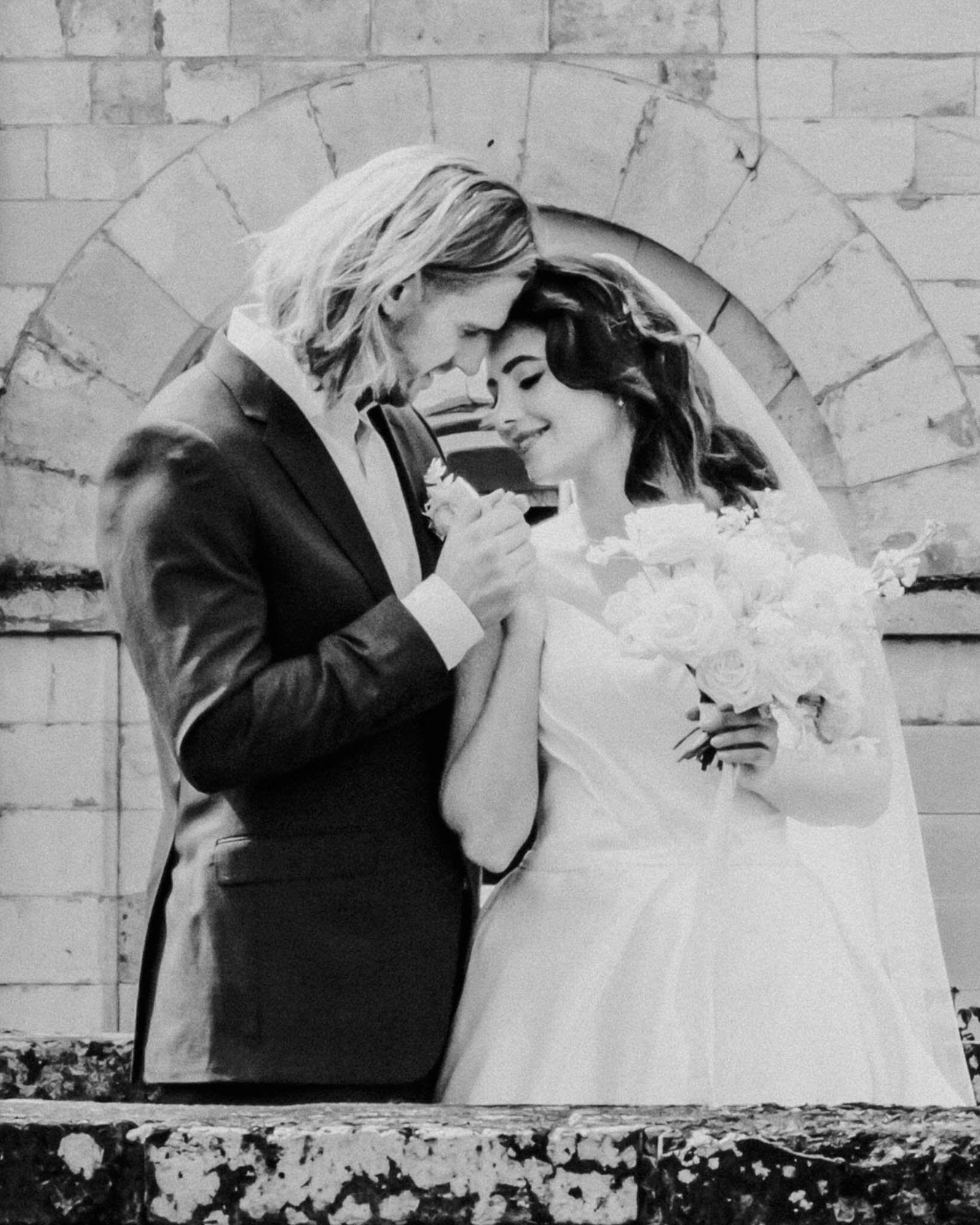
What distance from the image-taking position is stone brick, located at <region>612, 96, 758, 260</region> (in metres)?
7.02

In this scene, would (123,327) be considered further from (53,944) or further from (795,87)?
(795,87)

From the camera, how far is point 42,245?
714 cm

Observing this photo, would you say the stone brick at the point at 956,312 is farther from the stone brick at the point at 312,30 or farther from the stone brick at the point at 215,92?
the stone brick at the point at 215,92

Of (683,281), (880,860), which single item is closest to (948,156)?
(683,281)

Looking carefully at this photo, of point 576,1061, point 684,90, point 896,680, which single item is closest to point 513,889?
point 576,1061

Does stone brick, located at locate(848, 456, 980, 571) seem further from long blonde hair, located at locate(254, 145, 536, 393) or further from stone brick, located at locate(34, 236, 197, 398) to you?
long blonde hair, located at locate(254, 145, 536, 393)

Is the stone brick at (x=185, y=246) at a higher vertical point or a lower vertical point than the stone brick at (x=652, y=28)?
lower

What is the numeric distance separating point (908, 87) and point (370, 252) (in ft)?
15.1

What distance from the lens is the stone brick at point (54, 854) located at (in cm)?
697

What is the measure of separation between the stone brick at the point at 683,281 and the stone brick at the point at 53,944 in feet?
8.55

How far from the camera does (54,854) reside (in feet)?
22.9

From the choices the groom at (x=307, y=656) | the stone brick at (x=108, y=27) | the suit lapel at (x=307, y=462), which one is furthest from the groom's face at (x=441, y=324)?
the stone brick at (x=108, y=27)

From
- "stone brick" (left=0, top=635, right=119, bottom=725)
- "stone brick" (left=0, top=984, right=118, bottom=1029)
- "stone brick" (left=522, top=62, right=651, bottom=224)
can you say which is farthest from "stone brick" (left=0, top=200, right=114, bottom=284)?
"stone brick" (left=0, top=984, right=118, bottom=1029)

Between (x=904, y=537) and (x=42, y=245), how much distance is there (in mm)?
2837
